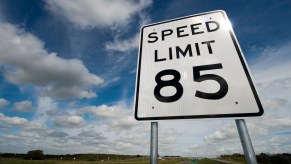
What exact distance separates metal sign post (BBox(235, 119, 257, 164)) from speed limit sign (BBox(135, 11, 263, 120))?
98 mm

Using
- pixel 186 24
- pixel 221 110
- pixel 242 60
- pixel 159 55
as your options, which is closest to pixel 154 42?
pixel 159 55

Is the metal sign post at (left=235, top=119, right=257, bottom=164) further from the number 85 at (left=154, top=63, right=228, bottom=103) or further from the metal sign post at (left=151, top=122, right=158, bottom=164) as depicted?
the metal sign post at (left=151, top=122, right=158, bottom=164)

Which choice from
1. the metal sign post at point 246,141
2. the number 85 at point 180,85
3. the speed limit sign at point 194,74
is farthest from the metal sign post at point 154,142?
the metal sign post at point 246,141

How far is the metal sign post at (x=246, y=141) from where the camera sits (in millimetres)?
1729

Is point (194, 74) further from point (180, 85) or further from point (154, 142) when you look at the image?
point (154, 142)

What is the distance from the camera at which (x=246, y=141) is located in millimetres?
1812

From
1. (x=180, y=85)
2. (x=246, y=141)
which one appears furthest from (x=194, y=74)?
(x=246, y=141)

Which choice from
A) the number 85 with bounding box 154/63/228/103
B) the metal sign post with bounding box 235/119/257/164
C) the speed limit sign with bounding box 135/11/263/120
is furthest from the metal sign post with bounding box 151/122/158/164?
the metal sign post with bounding box 235/119/257/164

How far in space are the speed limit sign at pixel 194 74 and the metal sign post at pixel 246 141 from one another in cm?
10

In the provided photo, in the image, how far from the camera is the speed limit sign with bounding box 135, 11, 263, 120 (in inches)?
82.6

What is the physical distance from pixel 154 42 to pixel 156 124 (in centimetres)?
127

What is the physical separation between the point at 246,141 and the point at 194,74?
90 cm

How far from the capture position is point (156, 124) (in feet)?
7.48

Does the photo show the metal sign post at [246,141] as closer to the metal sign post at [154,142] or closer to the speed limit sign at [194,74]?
the speed limit sign at [194,74]
